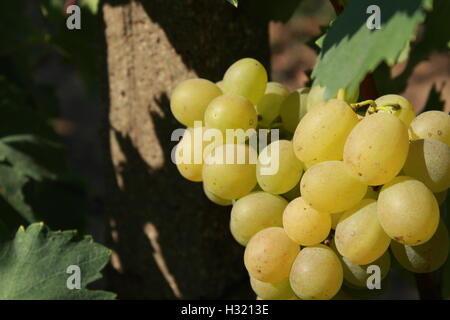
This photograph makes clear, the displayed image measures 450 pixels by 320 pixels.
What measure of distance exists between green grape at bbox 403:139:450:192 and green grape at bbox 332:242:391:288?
0.08 meters

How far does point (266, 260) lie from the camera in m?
0.57

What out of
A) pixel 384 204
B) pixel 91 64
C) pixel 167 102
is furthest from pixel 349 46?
pixel 91 64

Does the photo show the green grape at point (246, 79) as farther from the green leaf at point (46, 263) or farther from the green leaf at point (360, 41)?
the green leaf at point (46, 263)

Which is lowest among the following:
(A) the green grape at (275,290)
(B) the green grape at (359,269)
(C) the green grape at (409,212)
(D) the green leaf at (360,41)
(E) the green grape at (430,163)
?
(A) the green grape at (275,290)

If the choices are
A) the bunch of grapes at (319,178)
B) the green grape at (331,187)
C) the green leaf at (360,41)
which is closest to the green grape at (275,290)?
the bunch of grapes at (319,178)

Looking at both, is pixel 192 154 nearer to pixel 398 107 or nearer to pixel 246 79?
pixel 246 79

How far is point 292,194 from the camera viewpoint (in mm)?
620

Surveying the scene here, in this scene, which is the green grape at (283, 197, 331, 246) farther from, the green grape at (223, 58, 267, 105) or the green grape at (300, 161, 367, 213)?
the green grape at (223, 58, 267, 105)

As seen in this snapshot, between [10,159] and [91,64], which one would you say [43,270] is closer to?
[10,159]

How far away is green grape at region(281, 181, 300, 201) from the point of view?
62 cm

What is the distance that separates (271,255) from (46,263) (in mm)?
245

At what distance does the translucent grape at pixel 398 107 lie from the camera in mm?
560

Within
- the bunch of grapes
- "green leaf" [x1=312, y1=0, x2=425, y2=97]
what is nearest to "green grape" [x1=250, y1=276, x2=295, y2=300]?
the bunch of grapes

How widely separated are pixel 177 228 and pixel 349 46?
398 millimetres
